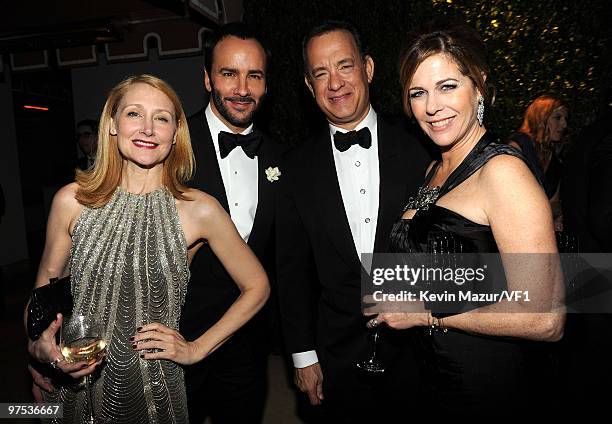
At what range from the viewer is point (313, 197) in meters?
2.50

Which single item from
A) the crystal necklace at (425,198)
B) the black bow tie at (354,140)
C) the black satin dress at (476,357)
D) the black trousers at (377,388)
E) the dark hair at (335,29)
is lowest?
the black trousers at (377,388)

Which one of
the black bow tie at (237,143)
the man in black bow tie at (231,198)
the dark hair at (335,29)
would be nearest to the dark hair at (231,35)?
the man in black bow tie at (231,198)

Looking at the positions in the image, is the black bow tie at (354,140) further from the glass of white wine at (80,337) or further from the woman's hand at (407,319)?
the glass of white wine at (80,337)

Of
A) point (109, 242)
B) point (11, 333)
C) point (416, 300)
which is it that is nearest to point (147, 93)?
point (109, 242)

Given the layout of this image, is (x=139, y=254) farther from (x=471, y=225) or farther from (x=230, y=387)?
(x=471, y=225)

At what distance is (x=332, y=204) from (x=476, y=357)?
1041mm

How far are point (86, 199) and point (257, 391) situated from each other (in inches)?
54.8

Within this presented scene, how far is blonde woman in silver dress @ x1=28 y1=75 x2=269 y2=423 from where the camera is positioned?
1907 mm

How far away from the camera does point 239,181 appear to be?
2.64 m

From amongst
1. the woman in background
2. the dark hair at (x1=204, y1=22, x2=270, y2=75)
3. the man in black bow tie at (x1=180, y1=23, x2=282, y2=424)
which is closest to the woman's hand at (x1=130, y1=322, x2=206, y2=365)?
the man in black bow tie at (x1=180, y1=23, x2=282, y2=424)

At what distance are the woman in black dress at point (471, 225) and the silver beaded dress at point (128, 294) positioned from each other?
0.90m

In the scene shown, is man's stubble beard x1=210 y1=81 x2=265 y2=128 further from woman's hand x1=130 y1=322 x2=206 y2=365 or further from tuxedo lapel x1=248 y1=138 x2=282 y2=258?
woman's hand x1=130 y1=322 x2=206 y2=365

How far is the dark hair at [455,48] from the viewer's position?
181 cm

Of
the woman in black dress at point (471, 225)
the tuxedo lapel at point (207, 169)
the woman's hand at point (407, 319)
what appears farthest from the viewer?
the tuxedo lapel at point (207, 169)
